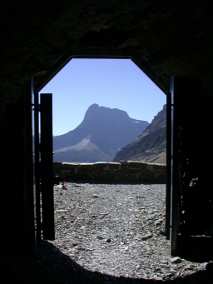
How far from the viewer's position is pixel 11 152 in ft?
16.2

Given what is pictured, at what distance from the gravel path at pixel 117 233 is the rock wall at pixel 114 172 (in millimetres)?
2636

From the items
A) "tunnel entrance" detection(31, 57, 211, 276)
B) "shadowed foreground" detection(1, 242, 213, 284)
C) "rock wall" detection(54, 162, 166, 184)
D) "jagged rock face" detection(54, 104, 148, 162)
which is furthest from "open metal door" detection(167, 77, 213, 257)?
"jagged rock face" detection(54, 104, 148, 162)

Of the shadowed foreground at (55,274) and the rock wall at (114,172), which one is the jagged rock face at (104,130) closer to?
the rock wall at (114,172)

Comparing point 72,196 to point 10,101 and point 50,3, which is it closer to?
point 10,101

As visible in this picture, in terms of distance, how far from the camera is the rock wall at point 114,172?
13766 mm

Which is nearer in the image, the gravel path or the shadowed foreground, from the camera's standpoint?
the shadowed foreground

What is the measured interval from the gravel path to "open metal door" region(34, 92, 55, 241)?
0.58 metres

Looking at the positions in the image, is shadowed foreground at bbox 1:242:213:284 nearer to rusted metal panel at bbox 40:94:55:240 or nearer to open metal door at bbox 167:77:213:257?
rusted metal panel at bbox 40:94:55:240

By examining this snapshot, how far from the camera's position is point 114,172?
45.9ft

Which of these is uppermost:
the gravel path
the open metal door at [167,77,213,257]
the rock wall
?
the open metal door at [167,77,213,257]

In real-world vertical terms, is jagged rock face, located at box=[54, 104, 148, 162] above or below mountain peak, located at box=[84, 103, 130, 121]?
below

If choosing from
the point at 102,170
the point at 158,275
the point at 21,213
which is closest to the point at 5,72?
the point at 21,213

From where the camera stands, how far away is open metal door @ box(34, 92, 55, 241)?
17.5ft

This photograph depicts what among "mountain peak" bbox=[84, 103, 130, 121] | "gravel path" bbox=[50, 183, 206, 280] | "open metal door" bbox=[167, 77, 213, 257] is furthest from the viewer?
"mountain peak" bbox=[84, 103, 130, 121]
